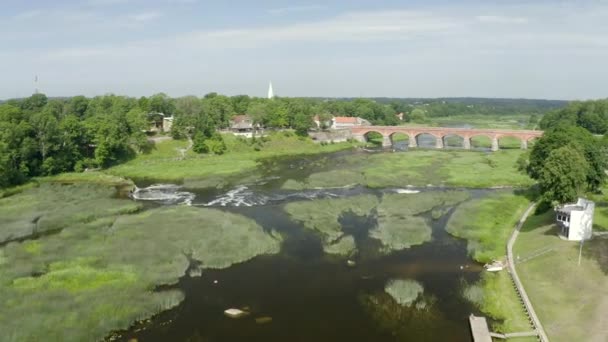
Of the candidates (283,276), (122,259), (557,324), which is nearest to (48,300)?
(122,259)

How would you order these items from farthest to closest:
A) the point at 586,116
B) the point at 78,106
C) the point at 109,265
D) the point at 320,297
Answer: the point at 586,116
the point at 78,106
the point at 109,265
the point at 320,297

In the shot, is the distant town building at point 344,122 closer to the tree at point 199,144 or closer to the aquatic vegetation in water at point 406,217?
the tree at point 199,144

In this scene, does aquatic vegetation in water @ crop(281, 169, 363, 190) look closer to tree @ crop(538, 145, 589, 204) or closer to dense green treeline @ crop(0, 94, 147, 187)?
tree @ crop(538, 145, 589, 204)

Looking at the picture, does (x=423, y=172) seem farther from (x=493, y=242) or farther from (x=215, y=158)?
(x=215, y=158)

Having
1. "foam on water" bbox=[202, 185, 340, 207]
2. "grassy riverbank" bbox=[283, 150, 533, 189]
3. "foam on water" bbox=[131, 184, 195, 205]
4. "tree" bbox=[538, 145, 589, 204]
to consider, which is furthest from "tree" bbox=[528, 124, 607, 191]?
"foam on water" bbox=[131, 184, 195, 205]

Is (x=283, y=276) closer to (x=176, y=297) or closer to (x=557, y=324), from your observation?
(x=176, y=297)

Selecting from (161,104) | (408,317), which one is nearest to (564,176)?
(408,317)
